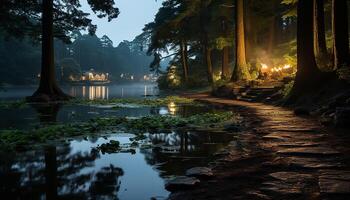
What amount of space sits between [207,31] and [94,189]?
39393 millimetres

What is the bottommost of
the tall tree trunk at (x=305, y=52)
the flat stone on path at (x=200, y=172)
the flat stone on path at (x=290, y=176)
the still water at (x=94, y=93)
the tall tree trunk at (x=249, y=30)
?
the flat stone on path at (x=200, y=172)

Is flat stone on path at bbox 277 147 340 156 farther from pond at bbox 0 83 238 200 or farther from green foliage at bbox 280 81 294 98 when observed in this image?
green foliage at bbox 280 81 294 98

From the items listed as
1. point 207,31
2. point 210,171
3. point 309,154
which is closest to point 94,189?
point 210,171

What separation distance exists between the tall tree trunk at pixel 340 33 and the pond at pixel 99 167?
822 cm

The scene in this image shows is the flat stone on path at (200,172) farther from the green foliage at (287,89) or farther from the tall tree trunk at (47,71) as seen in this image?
the tall tree trunk at (47,71)

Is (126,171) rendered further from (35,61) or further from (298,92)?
(35,61)

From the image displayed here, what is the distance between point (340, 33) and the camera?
48.6 feet

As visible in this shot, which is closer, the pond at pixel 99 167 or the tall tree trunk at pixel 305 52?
the pond at pixel 99 167

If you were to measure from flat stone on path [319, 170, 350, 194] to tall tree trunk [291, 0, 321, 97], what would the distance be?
11467mm

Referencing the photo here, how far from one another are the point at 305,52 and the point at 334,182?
41.7 ft

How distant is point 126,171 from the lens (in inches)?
225

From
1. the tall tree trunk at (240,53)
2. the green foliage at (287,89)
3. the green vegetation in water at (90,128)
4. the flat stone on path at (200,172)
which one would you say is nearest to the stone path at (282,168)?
the flat stone on path at (200,172)

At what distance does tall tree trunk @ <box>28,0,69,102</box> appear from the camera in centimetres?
2533

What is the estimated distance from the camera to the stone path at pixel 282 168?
165 inches
